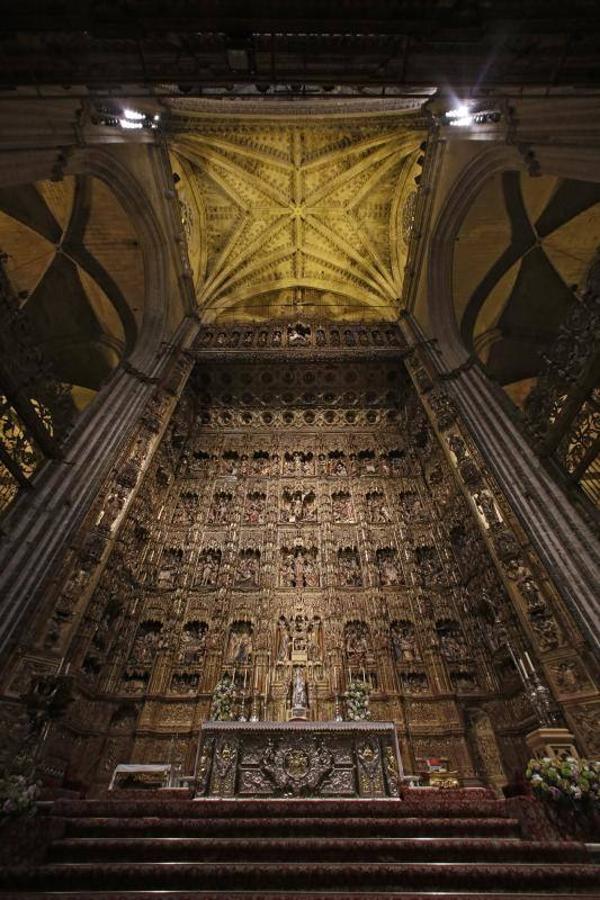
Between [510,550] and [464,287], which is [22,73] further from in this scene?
[464,287]

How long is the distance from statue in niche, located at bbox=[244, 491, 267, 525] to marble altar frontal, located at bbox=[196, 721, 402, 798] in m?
6.42

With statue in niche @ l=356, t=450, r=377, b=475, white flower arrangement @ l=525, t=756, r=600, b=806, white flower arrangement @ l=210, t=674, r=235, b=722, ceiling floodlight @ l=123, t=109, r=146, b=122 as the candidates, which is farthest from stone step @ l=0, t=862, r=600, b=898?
ceiling floodlight @ l=123, t=109, r=146, b=122

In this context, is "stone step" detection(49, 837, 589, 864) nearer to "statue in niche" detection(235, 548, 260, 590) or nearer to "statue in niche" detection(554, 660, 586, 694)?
"statue in niche" detection(554, 660, 586, 694)

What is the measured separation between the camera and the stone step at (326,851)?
12.0 feet

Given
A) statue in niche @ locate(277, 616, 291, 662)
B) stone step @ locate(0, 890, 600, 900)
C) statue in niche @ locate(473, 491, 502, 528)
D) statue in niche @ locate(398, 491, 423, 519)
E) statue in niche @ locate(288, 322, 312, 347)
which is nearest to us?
stone step @ locate(0, 890, 600, 900)

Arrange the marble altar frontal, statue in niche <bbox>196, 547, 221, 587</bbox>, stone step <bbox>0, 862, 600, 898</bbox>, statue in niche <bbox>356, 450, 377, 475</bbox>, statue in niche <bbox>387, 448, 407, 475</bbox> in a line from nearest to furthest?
1. stone step <bbox>0, 862, 600, 898</bbox>
2. the marble altar frontal
3. statue in niche <bbox>196, 547, 221, 587</bbox>
4. statue in niche <bbox>387, 448, 407, 475</bbox>
5. statue in niche <bbox>356, 450, 377, 475</bbox>

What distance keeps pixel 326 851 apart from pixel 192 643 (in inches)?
258

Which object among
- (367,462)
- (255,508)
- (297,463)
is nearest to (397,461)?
(367,462)

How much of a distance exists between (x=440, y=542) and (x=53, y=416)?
975cm

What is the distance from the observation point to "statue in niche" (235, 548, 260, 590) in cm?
1055

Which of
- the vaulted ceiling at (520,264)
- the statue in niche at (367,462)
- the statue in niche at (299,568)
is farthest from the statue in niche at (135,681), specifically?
the vaulted ceiling at (520,264)

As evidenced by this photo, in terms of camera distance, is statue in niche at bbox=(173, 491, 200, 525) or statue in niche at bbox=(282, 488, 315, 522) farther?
statue in niche at bbox=(282, 488, 315, 522)

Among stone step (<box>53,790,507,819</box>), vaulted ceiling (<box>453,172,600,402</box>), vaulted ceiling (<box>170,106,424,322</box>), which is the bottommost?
stone step (<box>53,790,507,819</box>)

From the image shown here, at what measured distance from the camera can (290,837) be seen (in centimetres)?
405
